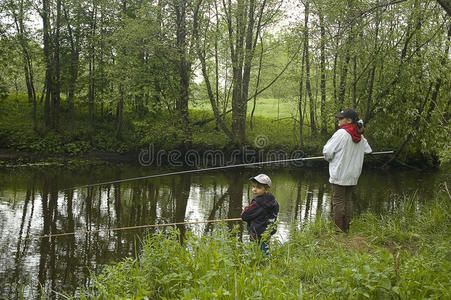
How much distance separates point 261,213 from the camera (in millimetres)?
4957

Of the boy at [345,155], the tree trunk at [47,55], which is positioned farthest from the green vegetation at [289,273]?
the tree trunk at [47,55]

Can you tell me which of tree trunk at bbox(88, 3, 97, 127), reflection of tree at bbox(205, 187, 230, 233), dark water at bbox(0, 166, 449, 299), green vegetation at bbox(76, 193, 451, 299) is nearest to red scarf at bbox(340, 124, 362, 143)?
green vegetation at bbox(76, 193, 451, 299)

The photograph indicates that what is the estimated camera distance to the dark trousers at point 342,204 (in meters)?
5.71

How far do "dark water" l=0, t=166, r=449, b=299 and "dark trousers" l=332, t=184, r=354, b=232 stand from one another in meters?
1.27

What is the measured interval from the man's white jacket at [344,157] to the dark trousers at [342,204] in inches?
5.8

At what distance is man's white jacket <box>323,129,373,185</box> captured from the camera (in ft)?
18.3

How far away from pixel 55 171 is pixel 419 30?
1329cm

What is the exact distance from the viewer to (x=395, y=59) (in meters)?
13.2

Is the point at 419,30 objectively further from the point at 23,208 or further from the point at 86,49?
the point at 86,49

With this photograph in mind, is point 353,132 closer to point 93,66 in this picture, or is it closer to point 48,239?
point 48,239

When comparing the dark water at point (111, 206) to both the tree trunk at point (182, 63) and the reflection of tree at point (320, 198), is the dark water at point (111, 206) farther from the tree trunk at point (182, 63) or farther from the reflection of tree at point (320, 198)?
the tree trunk at point (182, 63)

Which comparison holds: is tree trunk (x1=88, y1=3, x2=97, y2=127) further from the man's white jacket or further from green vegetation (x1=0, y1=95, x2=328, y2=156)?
the man's white jacket

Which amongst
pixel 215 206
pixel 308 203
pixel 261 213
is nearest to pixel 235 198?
pixel 215 206

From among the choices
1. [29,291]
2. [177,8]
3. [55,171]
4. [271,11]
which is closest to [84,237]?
[29,291]
